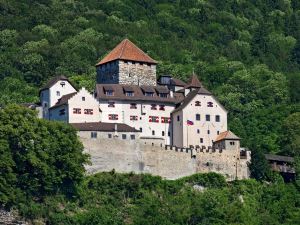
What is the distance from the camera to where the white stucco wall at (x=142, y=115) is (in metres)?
95.2

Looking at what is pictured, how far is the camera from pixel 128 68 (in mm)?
99625

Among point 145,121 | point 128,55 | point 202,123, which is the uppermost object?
point 128,55

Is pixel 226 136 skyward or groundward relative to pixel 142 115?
groundward

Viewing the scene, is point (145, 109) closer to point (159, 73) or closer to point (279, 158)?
point (279, 158)

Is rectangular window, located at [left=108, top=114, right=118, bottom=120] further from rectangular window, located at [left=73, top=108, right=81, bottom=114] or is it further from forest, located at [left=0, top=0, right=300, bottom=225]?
forest, located at [left=0, top=0, right=300, bottom=225]

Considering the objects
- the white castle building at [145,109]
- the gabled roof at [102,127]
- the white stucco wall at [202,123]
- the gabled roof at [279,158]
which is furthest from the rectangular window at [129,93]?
the gabled roof at [279,158]

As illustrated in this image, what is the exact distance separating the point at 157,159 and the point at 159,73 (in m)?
35.6

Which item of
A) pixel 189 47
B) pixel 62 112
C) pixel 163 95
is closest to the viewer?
pixel 62 112

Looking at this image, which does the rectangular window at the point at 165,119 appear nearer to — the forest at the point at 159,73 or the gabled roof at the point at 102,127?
the gabled roof at the point at 102,127

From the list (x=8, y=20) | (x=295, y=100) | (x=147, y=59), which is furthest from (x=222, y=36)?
(x=147, y=59)

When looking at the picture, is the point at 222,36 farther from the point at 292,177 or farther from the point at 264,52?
the point at 292,177

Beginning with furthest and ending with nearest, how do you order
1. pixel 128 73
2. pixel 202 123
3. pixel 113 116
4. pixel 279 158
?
pixel 128 73, pixel 279 158, pixel 202 123, pixel 113 116

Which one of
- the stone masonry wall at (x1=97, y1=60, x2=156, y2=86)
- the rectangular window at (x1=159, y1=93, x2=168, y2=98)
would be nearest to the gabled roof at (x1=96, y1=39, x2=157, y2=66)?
the stone masonry wall at (x1=97, y1=60, x2=156, y2=86)

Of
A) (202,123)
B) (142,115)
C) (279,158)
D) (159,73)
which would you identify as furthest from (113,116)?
(159,73)
